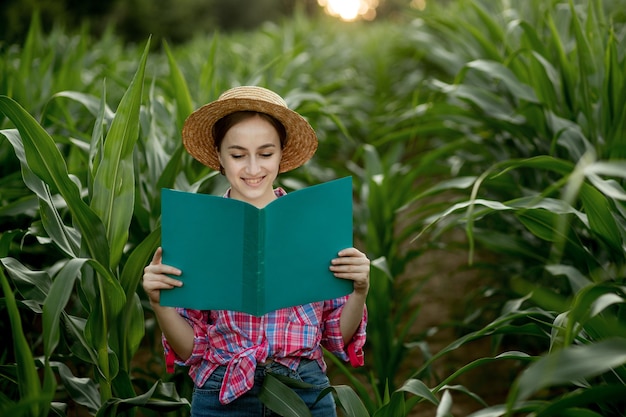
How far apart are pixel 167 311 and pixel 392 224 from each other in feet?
4.07

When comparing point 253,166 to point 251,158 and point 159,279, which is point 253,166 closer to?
point 251,158

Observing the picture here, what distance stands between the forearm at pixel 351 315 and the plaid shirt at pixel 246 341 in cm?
1

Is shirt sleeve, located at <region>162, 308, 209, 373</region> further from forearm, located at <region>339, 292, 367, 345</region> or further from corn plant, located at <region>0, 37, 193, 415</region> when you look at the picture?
forearm, located at <region>339, 292, 367, 345</region>

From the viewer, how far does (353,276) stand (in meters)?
1.15

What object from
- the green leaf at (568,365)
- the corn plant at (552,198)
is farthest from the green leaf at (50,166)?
the green leaf at (568,365)

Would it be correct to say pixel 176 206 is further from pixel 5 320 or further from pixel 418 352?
pixel 418 352

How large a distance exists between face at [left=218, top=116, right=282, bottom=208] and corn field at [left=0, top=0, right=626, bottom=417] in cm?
19

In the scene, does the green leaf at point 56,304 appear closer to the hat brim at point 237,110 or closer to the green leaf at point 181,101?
the hat brim at point 237,110

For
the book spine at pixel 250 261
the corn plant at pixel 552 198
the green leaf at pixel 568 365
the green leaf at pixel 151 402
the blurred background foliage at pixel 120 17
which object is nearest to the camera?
the green leaf at pixel 568 365

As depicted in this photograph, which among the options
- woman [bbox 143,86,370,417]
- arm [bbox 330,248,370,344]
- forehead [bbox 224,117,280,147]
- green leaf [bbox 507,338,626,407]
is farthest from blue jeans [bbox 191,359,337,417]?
green leaf [bbox 507,338,626,407]

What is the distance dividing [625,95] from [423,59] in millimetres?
4055

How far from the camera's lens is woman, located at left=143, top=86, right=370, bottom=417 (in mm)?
1207

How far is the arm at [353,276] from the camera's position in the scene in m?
1.15

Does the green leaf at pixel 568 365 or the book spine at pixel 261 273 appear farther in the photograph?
the book spine at pixel 261 273
